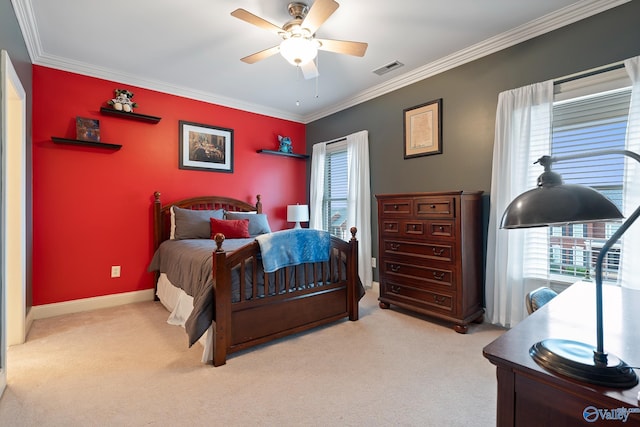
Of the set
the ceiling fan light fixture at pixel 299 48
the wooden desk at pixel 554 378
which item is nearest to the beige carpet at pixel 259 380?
the wooden desk at pixel 554 378

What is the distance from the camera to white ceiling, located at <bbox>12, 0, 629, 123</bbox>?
7.61 feet

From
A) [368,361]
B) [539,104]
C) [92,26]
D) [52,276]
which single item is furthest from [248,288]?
[539,104]

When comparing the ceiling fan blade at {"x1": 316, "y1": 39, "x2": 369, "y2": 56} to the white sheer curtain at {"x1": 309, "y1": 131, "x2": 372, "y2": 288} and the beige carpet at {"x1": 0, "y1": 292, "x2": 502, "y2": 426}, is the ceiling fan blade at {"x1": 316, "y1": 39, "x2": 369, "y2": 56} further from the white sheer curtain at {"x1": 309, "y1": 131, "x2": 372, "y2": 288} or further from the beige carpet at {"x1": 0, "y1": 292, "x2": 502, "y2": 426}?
the beige carpet at {"x1": 0, "y1": 292, "x2": 502, "y2": 426}

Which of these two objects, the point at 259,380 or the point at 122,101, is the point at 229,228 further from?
the point at 259,380

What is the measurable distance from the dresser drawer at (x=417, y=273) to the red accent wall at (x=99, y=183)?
2.54 m

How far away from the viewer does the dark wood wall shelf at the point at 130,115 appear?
3312 millimetres

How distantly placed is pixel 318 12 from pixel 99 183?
2.99 metres

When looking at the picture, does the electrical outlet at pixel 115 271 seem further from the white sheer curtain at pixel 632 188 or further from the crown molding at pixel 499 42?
the white sheer curtain at pixel 632 188

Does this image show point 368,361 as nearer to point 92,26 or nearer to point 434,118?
point 434,118

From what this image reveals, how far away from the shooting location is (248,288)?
229 centimetres

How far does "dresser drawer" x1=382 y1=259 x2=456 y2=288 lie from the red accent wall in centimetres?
254

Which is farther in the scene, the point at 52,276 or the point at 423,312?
the point at 52,276

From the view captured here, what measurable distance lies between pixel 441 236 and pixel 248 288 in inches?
69.2

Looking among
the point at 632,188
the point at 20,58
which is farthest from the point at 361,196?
the point at 20,58
